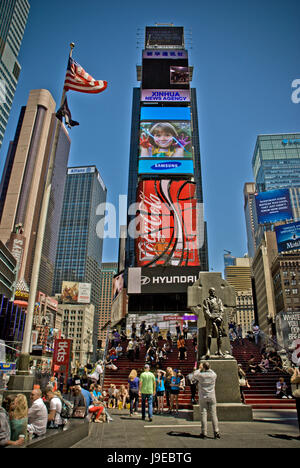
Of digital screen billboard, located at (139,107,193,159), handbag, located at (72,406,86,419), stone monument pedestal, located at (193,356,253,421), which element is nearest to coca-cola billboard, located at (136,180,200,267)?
digital screen billboard, located at (139,107,193,159)

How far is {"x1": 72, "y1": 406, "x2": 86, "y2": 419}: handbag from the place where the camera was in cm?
786

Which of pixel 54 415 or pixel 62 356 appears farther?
pixel 62 356

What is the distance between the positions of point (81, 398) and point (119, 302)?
127 ft

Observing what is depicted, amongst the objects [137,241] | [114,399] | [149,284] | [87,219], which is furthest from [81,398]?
[87,219]

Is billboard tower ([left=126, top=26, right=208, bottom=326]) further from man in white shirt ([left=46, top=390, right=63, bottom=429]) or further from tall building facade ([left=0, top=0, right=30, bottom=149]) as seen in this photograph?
tall building facade ([left=0, top=0, right=30, bottom=149])

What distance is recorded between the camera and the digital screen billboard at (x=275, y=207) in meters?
67.3

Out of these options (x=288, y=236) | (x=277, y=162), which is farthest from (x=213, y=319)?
(x=277, y=162)

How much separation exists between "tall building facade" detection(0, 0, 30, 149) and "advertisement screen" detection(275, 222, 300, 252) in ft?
241

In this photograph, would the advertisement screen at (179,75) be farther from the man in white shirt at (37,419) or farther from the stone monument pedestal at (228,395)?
the man in white shirt at (37,419)

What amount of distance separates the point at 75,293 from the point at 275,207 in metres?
91.6

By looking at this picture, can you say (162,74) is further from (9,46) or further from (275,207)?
(9,46)

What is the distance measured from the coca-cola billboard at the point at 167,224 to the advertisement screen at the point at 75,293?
9478 cm

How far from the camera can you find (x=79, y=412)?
7926mm

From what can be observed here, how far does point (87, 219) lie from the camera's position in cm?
19675
